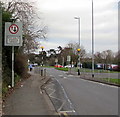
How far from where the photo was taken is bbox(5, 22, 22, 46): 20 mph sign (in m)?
12.7

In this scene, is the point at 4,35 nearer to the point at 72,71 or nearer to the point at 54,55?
the point at 72,71

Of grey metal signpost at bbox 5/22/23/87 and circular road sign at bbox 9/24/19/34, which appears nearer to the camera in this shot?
grey metal signpost at bbox 5/22/23/87

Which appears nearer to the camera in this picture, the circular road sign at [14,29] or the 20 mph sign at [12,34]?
the 20 mph sign at [12,34]

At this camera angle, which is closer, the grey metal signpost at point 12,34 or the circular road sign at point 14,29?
the grey metal signpost at point 12,34

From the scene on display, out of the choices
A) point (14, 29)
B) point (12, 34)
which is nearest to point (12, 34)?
point (12, 34)

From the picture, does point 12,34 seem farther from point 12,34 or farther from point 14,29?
point 14,29

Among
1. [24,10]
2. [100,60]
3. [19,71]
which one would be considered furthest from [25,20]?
[100,60]

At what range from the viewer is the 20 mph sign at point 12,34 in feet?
41.6

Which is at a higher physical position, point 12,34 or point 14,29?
point 14,29

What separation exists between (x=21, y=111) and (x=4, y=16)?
7615mm

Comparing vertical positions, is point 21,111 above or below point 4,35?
below

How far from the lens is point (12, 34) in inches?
514

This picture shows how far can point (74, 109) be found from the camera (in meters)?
8.27

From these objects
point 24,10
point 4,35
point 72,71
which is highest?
point 24,10
